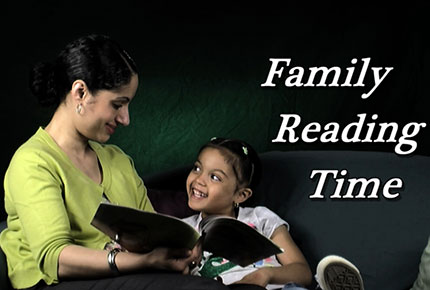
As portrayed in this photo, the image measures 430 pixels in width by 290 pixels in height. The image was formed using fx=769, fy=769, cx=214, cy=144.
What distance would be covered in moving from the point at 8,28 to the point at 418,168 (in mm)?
1587

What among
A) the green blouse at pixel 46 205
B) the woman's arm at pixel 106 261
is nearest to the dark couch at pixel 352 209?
the green blouse at pixel 46 205

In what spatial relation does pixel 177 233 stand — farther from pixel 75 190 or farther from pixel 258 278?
pixel 258 278

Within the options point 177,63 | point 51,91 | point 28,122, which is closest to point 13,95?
point 28,122

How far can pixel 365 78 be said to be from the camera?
296cm

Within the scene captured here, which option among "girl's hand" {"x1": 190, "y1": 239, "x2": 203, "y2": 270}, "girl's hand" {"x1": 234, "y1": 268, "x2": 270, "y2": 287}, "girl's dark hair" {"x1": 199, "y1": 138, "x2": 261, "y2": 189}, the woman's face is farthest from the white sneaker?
the woman's face

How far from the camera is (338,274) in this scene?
196cm

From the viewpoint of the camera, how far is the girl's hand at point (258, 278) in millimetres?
2043

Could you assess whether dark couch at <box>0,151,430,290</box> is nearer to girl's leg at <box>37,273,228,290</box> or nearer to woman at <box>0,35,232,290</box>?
woman at <box>0,35,232,290</box>

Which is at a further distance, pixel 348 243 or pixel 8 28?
pixel 8 28

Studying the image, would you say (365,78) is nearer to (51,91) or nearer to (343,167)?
(343,167)

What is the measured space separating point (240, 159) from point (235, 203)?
0.14 m

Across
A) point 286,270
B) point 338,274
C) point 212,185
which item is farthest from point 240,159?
point 338,274

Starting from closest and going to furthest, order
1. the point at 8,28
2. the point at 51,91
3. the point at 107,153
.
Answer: the point at 51,91
the point at 107,153
the point at 8,28

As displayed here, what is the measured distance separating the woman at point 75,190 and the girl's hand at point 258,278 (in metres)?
0.39
